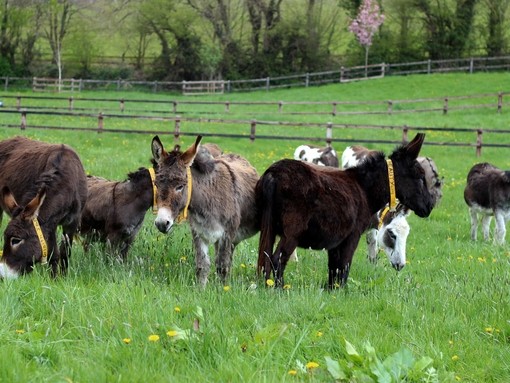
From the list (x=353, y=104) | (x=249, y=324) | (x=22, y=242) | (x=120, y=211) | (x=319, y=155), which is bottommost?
(x=249, y=324)

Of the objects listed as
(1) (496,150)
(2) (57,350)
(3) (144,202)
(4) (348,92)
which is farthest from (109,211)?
(4) (348,92)

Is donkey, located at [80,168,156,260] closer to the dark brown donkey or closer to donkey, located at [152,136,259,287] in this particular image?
the dark brown donkey

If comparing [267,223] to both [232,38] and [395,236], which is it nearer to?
[395,236]

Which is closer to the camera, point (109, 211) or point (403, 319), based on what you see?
point (403, 319)

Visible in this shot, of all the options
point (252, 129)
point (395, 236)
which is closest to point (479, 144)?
point (252, 129)

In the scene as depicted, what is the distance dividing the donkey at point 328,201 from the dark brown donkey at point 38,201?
2.01 metres

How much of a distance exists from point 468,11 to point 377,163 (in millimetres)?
46144

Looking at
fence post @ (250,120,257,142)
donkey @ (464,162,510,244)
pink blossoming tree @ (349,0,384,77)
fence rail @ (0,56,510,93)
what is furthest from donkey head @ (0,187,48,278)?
pink blossoming tree @ (349,0,384,77)

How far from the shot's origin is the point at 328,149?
14.5 metres

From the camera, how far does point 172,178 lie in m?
6.21

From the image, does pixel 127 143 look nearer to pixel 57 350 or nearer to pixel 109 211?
pixel 109 211

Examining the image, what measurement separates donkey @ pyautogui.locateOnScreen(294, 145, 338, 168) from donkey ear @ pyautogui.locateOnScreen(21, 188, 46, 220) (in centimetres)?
865

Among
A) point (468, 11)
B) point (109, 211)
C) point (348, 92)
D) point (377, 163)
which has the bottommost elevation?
point (109, 211)

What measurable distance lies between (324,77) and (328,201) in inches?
1757
